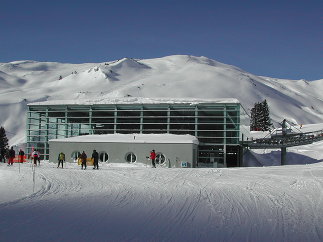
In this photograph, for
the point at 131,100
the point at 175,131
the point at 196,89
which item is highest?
the point at 196,89

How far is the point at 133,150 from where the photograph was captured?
33.8m

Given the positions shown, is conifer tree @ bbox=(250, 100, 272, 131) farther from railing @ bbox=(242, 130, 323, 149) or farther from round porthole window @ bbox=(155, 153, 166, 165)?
round porthole window @ bbox=(155, 153, 166, 165)

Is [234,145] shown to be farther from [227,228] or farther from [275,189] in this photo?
[227,228]

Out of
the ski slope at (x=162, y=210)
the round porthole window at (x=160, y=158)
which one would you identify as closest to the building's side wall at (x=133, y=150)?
the round porthole window at (x=160, y=158)

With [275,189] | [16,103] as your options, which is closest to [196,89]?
[16,103]

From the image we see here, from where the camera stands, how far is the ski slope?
832 cm

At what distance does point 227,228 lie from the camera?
29.3 feet

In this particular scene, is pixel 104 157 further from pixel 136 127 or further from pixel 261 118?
pixel 261 118

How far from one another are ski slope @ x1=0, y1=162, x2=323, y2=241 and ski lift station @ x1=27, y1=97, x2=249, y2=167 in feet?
57.3

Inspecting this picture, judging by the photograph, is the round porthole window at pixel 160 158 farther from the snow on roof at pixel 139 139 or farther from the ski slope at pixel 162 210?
the ski slope at pixel 162 210

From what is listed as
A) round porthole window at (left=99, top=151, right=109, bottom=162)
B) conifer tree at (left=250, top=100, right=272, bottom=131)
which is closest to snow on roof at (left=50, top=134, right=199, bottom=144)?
round porthole window at (left=99, top=151, right=109, bottom=162)

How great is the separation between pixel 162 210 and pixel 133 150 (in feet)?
76.4

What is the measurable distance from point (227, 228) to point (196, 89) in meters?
184

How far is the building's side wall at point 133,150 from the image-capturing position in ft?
108
